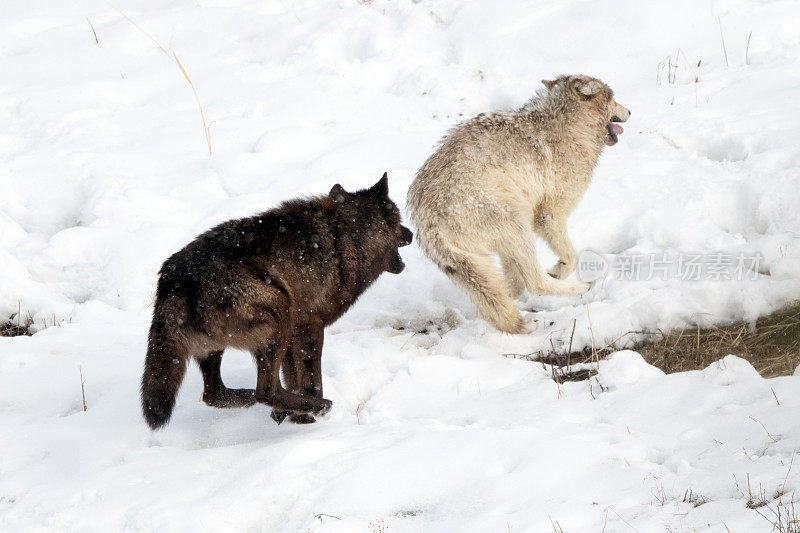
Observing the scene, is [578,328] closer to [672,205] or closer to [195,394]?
[672,205]

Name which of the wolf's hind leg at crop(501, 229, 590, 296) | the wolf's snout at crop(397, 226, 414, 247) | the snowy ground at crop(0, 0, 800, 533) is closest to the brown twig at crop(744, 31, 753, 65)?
the snowy ground at crop(0, 0, 800, 533)

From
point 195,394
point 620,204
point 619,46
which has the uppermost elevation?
point 619,46

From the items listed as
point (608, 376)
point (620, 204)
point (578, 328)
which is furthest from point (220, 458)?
point (620, 204)

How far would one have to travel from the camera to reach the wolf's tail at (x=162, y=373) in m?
4.20

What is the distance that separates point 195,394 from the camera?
5.34 m

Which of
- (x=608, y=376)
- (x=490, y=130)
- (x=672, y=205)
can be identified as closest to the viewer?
(x=608, y=376)

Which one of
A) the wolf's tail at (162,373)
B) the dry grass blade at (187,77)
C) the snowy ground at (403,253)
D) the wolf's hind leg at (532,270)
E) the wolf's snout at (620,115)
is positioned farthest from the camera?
the dry grass blade at (187,77)

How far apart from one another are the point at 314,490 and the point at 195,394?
6.06ft

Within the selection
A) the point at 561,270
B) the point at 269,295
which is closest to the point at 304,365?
the point at 269,295

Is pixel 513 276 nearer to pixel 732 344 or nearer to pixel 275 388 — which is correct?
pixel 732 344

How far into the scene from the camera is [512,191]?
6.27 metres

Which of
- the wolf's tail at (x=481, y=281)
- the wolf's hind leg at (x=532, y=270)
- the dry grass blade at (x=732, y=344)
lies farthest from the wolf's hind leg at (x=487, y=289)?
the dry grass blade at (x=732, y=344)

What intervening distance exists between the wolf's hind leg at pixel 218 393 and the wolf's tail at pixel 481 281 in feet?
6.44

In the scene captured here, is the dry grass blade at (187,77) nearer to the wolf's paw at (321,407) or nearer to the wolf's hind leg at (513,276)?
the wolf's hind leg at (513,276)
